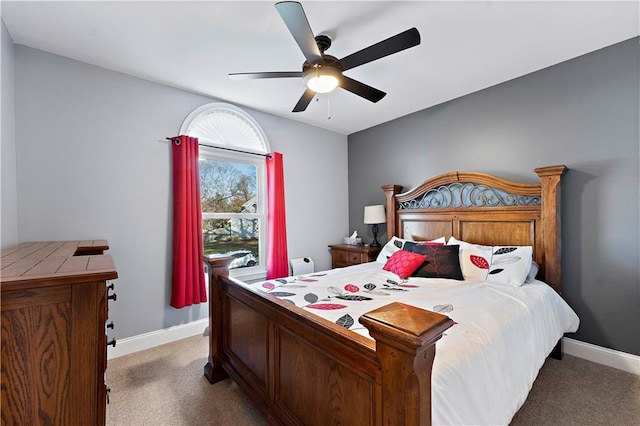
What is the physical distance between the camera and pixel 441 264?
2607 mm

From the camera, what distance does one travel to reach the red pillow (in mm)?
2656

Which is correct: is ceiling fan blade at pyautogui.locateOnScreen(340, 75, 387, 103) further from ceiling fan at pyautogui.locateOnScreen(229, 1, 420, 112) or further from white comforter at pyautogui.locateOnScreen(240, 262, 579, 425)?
white comforter at pyautogui.locateOnScreen(240, 262, 579, 425)

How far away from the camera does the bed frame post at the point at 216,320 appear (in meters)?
2.21

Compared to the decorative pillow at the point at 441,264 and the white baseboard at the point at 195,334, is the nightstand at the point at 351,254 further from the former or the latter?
the white baseboard at the point at 195,334

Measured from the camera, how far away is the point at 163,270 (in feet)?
9.58

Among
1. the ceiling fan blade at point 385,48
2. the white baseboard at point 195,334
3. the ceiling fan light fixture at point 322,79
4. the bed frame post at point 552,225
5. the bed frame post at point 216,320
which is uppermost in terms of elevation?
the ceiling fan blade at point 385,48

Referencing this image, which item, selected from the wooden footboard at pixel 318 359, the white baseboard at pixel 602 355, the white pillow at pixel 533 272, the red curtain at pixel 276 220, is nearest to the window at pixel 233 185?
the red curtain at pixel 276 220

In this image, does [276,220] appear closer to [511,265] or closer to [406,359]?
[511,265]

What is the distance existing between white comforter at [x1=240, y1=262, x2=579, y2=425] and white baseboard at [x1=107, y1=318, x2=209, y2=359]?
140cm

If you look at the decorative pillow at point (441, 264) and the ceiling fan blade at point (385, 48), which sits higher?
the ceiling fan blade at point (385, 48)

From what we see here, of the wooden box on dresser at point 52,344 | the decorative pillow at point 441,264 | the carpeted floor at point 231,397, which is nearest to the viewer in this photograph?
the wooden box on dresser at point 52,344

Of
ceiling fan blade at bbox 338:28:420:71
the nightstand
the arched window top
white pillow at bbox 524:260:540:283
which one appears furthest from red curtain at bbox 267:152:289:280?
white pillow at bbox 524:260:540:283

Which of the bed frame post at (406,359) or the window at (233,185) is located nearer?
the bed frame post at (406,359)

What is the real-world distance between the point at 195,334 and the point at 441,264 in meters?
2.73
